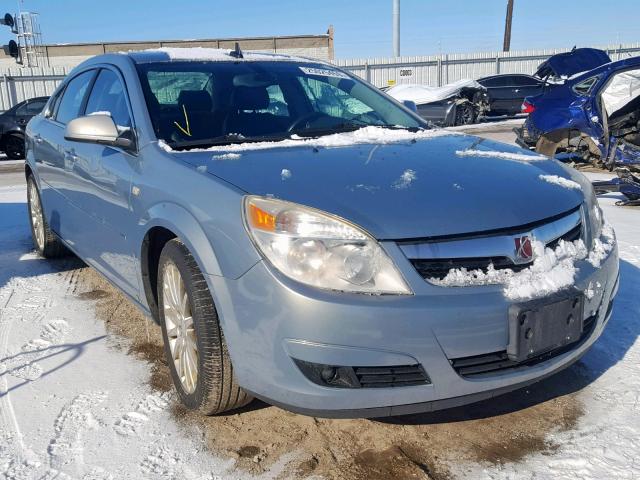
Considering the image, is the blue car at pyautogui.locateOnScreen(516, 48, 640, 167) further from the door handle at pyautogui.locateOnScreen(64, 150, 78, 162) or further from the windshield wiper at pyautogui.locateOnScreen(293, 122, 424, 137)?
the door handle at pyautogui.locateOnScreen(64, 150, 78, 162)

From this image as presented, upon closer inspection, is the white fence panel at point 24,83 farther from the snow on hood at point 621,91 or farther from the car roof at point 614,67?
the snow on hood at point 621,91

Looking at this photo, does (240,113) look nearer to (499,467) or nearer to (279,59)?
(279,59)

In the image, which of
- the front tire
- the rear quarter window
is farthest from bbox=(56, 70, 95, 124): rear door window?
the front tire

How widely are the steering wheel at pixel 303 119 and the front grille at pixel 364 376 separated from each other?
5.10 feet

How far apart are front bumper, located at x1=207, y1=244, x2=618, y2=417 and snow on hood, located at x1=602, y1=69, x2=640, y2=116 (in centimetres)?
626

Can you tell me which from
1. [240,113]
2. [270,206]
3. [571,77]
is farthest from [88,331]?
[571,77]

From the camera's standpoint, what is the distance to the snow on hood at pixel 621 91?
24.2 ft

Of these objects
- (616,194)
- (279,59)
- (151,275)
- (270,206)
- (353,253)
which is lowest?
(616,194)

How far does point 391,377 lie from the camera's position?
2.12 meters

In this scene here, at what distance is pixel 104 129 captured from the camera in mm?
3055

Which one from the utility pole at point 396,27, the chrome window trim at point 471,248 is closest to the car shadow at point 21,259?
the chrome window trim at point 471,248

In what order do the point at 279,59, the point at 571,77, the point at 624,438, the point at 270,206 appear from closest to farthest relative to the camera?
the point at 270,206
the point at 624,438
the point at 279,59
the point at 571,77

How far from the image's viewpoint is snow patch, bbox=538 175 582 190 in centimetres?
268

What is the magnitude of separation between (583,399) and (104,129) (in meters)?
2.57
